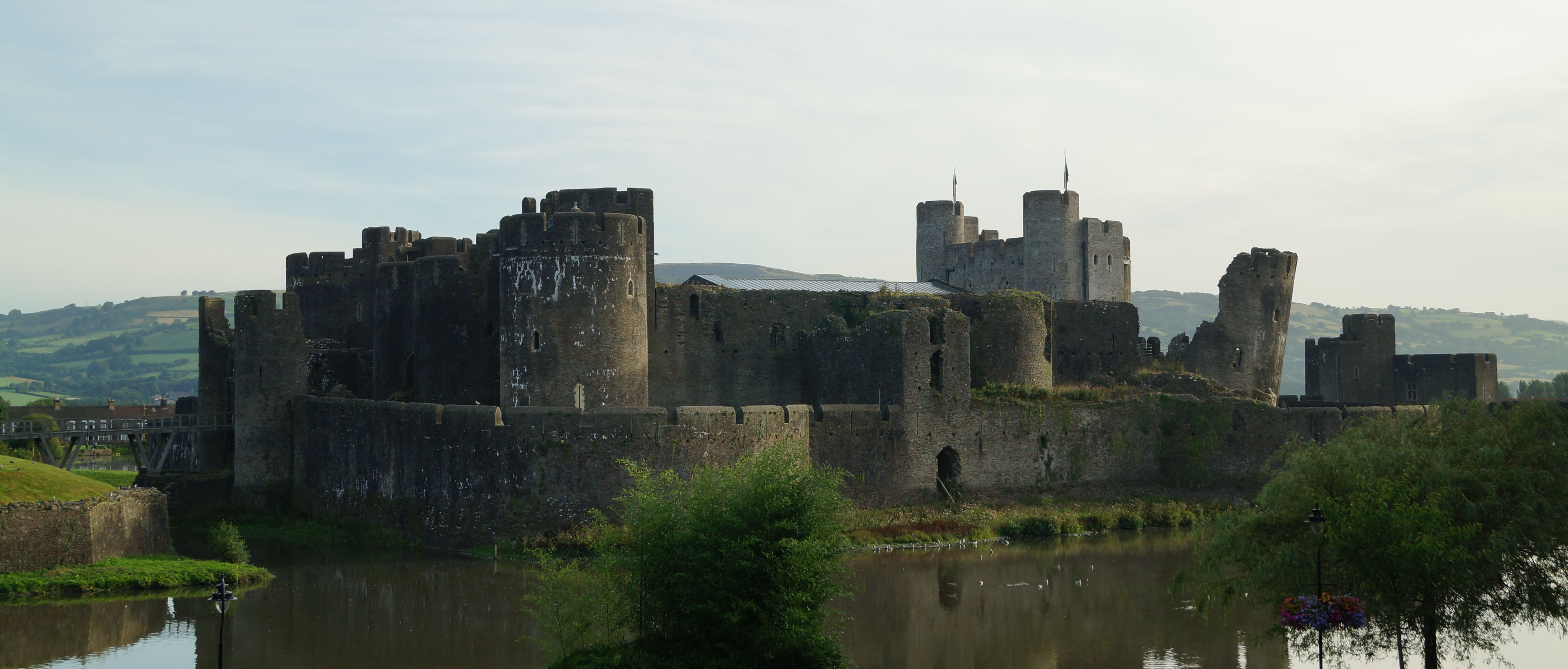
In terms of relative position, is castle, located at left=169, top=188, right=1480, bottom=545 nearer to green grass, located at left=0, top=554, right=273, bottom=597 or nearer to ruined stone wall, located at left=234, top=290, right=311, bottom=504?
ruined stone wall, located at left=234, top=290, right=311, bottom=504

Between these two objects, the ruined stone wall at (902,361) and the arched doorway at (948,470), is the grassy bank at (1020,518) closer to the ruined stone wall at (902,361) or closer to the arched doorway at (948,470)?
the arched doorway at (948,470)

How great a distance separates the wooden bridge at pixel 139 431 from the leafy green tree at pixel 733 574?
24.8 metres

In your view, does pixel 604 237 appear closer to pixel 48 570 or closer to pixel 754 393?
pixel 754 393

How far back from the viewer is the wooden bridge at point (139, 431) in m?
40.1

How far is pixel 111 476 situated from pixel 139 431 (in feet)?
21.2

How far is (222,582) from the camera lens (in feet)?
62.8

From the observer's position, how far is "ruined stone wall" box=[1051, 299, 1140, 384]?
148 ft

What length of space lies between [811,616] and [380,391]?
25.4 m

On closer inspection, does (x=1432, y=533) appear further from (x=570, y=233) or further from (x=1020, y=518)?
(x=570, y=233)

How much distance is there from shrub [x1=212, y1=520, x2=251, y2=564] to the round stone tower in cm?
694

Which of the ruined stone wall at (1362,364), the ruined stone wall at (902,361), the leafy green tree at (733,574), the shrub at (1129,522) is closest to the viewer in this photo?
the leafy green tree at (733,574)

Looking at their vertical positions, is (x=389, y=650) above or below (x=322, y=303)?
below

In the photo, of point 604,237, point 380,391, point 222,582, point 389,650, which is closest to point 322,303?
point 380,391

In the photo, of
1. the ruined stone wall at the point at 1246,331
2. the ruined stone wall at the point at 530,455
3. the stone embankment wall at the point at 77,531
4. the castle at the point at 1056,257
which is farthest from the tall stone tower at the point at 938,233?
the stone embankment wall at the point at 77,531
